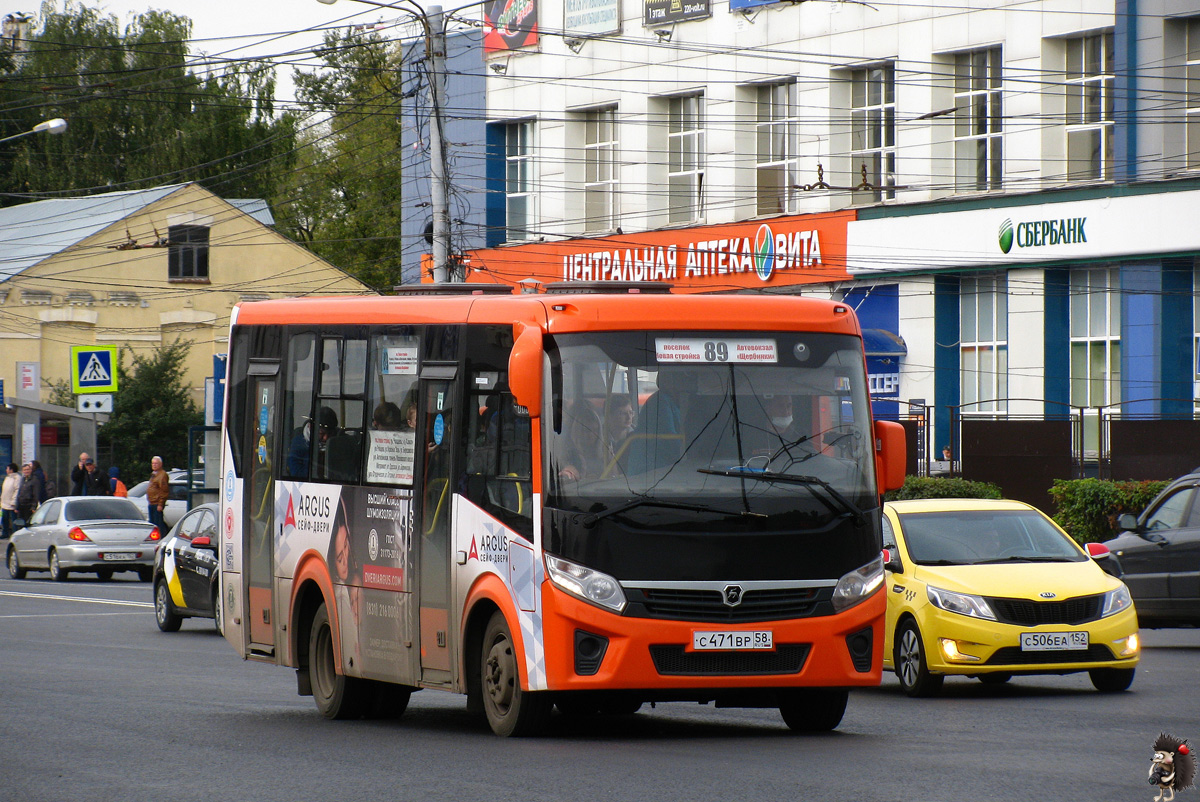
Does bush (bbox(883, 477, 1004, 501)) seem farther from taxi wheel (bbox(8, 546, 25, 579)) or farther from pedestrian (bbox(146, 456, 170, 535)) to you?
taxi wheel (bbox(8, 546, 25, 579))

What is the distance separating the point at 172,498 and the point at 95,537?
37.8 ft

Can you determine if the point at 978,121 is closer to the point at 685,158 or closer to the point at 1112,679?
the point at 685,158

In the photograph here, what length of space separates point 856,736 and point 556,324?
116 inches

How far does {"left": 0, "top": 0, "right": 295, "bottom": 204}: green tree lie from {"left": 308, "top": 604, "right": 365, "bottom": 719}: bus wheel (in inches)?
2160

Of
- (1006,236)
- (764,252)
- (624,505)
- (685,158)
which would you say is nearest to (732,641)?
(624,505)

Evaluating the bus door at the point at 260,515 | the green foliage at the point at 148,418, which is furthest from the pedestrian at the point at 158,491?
the bus door at the point at 260,515

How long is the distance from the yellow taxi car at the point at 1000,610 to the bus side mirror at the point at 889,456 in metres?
2.97

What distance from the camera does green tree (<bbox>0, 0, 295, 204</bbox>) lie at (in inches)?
2623

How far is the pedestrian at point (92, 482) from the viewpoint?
38625 millimetres

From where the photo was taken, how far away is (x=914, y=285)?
37.6 meters

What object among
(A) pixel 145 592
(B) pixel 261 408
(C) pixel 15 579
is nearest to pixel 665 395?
(B) pixel 261 408

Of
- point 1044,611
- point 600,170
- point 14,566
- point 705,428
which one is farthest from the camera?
point 600,170

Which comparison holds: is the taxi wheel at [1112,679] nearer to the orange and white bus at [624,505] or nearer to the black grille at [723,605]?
the orange and white bus at [624,505]

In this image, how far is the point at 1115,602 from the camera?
535 inches
